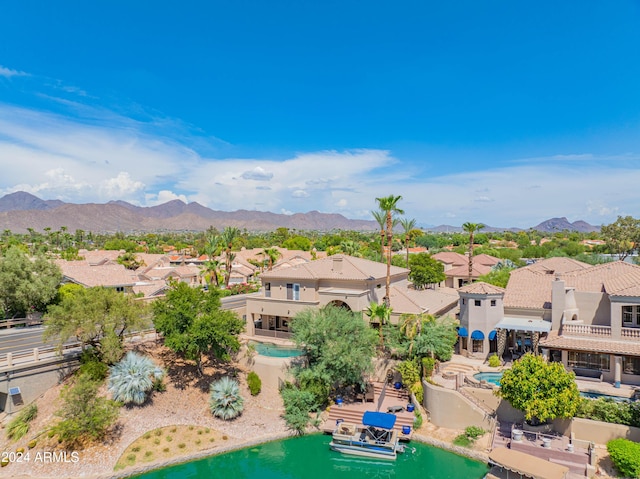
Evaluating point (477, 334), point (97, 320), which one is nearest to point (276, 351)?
point (97, 320)

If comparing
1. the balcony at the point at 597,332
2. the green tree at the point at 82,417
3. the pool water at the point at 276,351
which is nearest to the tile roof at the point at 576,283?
the balcony at the point at 597,332

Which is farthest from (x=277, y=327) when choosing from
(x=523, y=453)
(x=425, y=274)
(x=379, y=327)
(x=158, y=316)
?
(x=523, y=453)

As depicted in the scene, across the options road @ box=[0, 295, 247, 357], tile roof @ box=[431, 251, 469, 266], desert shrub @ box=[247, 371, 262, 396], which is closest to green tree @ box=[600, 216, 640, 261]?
tile roof @ box=[431, 251, 469, 266]

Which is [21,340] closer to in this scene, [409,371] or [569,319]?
[409,371]

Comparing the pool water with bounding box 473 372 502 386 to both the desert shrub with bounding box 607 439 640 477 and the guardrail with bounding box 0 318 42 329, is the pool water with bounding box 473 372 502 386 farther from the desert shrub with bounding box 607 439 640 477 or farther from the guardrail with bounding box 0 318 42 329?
the guardrail with bounding box 0 318 42 329

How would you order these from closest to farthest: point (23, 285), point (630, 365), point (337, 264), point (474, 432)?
1. point (474, 432)
2. point (630, 365)
3. point (23, 285)
4. point (337, 264)

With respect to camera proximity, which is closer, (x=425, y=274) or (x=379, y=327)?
(x=379, y=327)

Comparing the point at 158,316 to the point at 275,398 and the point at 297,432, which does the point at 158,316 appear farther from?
the point at 297,432
